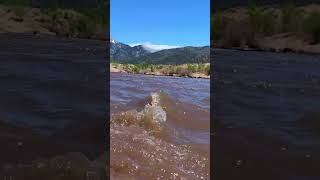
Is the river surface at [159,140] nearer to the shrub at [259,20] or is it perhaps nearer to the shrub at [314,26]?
the shrub at [259,20]

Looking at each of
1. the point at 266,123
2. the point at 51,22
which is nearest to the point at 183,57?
the point at 51,22

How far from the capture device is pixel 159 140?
630 cm

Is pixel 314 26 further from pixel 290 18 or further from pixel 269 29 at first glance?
pixel 269 29

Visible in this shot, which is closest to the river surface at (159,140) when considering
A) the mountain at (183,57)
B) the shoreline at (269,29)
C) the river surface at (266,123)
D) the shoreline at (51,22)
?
the river surface at (266,123)

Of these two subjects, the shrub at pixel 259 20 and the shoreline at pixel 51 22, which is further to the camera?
the shoreline at pixel 51 22

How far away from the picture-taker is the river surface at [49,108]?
523cm

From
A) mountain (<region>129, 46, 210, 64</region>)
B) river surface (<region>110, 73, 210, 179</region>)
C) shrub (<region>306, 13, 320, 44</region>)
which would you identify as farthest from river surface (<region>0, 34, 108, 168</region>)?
mountain (<region>129, 46, 210, 64</region>)

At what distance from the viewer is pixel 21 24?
72.6 feet

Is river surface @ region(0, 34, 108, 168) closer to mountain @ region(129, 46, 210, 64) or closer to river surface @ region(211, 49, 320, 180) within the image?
river surface @ region(211, 49, 320, 180)

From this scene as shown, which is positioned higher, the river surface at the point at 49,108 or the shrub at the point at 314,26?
the shrub at the point at 314,26

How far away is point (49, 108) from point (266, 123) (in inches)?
110

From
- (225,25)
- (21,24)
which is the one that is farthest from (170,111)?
(21,24)

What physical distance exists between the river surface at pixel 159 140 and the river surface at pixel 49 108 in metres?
0.27

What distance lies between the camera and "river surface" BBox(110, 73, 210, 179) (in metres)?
5.04
